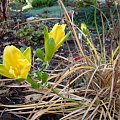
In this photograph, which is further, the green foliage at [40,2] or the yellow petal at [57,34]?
the green foliage at [40,2]

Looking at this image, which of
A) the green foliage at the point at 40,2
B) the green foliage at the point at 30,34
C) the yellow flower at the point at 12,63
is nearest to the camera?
the yellow flower at the point at 12,63

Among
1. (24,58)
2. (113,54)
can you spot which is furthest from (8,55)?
(113,54)

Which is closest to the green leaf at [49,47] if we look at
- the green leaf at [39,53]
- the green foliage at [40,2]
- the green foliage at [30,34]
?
the green leaf at [39,53]

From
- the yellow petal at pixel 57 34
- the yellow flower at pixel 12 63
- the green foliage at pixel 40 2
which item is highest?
the yellow petal at pixel 57 34

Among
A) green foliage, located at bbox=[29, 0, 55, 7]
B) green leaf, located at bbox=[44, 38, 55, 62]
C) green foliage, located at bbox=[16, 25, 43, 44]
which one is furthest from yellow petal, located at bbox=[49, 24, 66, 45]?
green foliage, located at bbox=[29, 0, 55, 7]

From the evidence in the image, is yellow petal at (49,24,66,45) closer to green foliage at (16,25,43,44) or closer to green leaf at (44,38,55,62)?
green leaf at (44,38,55,62)

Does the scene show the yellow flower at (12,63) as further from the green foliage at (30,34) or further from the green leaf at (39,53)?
the green foliage at (30,34)

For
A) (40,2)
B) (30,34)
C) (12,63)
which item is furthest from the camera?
(40,2)

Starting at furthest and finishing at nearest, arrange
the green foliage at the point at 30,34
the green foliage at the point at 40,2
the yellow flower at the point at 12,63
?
the green foliage at the point at 40,2, the green foliage at the point at 30,34, the yellow flower at the point at 12,63

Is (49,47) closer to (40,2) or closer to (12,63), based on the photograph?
(12,63)

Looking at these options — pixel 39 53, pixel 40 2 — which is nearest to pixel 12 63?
pixel 39 53

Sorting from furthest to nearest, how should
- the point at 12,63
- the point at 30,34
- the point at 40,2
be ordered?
the point at 40,2
the point at 30,34
the point at 12,63
